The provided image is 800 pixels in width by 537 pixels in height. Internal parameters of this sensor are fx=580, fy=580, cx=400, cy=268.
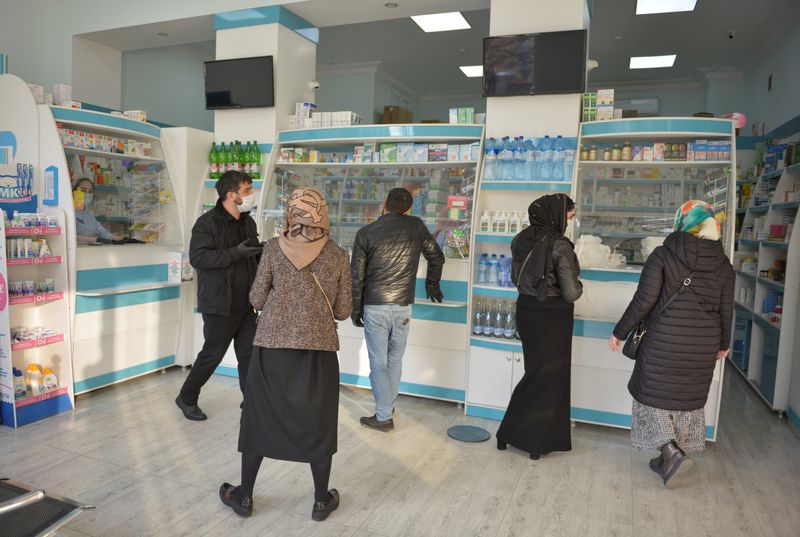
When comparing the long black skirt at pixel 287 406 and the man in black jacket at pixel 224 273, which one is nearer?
the long black skirt at pixel 287 406

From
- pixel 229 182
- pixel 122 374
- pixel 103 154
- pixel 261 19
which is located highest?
pixel 261 19

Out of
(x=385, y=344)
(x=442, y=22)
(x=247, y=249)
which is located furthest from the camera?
(x=442, y=22)

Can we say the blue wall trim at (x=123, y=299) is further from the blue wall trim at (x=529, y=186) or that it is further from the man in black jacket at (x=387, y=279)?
the blue wall trim at (x=529, y=186)

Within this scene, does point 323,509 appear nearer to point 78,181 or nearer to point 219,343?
point 219,343

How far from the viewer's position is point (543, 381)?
366 centimetres

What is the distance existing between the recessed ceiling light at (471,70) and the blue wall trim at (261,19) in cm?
499

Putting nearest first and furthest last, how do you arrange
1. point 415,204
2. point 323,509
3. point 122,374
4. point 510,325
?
point 323,509 < point 510,325 < point 122,374 < point 415,204

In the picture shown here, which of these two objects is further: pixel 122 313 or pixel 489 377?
pixel 122 313

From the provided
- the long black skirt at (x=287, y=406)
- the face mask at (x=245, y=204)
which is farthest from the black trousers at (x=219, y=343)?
the long black skirt at (x=287, y=406)

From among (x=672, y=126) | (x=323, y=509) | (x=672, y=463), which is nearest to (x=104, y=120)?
(x=323, y=509)

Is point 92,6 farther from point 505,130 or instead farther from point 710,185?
point 710,185

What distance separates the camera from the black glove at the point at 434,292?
4453mm

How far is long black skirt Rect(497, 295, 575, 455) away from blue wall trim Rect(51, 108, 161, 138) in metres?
3.65

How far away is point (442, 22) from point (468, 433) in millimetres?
5991
